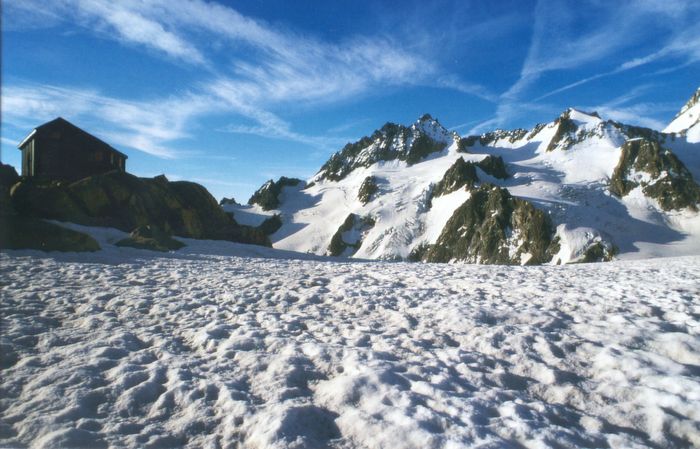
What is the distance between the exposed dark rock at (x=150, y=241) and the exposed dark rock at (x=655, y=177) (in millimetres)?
101573

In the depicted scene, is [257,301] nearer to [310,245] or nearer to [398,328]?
[398,328]

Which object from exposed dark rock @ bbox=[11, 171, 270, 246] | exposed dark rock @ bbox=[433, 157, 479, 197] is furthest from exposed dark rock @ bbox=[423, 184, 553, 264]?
exposed dark rock @ bbox=[11, 171, 270, 246]

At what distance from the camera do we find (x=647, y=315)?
291 inches

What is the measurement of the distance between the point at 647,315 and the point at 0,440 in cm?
1003

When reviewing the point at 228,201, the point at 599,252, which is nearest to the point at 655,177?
the point at 599,252

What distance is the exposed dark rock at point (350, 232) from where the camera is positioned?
314 ft

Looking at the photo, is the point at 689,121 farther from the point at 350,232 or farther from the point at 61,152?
the point at 61,152

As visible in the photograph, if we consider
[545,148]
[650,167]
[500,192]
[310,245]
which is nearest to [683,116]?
[545,148]

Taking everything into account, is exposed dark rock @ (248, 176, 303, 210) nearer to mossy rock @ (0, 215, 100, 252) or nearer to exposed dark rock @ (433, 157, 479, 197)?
exposed dark rock @ (433, 157, 479, 197)

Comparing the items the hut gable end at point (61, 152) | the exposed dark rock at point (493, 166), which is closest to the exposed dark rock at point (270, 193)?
the exposed dark rock at point (493, 166)

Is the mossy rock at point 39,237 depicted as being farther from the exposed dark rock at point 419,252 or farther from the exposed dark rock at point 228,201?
the exposed dark rock at point 228,201

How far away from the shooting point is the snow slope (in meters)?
75.0

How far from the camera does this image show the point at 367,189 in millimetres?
117875

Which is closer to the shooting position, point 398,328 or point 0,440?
point 0,440
